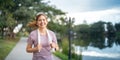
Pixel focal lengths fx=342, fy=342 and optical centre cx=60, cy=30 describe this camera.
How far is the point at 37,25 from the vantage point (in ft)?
8.75

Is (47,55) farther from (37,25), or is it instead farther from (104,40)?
(104,40)

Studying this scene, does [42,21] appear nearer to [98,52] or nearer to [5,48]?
[5,48]

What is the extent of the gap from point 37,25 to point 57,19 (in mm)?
17623

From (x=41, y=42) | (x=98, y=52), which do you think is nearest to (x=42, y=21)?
(x=41, y=42)

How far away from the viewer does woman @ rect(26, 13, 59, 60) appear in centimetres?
256

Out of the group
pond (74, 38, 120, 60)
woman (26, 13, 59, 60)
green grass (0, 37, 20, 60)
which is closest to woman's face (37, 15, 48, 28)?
woman (26, 13, 59, 60)

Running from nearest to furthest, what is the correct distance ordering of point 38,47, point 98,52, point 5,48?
point 38,47
point 5,48
point 98,52

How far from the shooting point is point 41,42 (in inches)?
101

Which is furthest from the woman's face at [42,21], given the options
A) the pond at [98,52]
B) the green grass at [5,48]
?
the pond at [98,52]

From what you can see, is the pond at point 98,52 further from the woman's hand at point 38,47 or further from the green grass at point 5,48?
the woman's hand at point 38,47

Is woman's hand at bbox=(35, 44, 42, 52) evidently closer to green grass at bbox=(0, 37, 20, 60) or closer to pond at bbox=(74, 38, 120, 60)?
green grass at bbox=(0, 37, 20, 60)

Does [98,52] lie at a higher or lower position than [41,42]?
lower

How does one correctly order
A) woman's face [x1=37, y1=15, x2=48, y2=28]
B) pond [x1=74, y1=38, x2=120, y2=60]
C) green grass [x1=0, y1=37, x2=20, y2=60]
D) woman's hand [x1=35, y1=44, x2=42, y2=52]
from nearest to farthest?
woman's hand [x1=35, y1=44, x2=42, y2=52]
woman's face [x1=37, y1=15, x2=48, y2=28]
green grass [x1=0, y1=37, x2=20, y2=60]
pond [x1=74, y1=38, x2=120, y2=60]

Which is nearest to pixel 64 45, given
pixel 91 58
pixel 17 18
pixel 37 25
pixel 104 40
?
pixel 91 58
